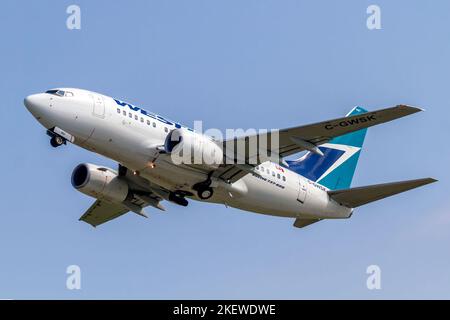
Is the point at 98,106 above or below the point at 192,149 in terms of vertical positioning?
above

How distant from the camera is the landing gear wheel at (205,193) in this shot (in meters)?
41.1

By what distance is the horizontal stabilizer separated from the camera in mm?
41084

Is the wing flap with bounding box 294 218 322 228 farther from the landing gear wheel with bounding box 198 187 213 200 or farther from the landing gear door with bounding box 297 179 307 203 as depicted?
the landing gear wheel with bounding box 198 187 213 200

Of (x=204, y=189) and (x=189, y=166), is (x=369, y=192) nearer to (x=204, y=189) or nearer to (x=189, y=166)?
(x=204, y=189)

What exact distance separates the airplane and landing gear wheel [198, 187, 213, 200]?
6 centimetres

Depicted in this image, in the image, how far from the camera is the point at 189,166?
131 ft

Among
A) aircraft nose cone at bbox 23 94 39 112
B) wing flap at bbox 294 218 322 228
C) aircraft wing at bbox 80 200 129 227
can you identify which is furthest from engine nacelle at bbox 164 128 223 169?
aircraft wing at bbox 80 200 129 227

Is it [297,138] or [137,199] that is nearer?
[297,138]

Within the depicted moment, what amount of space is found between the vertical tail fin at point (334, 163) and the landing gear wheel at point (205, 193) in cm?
707

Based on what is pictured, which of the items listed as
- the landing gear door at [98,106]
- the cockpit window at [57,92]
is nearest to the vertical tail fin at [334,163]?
the landing gear door at [98,106]

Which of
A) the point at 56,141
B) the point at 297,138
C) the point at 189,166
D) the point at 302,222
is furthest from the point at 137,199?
the point at 297,138

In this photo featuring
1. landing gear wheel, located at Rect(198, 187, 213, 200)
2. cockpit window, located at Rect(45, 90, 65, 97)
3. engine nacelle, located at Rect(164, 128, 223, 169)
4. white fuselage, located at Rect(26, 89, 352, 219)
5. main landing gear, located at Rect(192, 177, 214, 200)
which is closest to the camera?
white fuselage, located at Rect(26, 89, 352, 219)

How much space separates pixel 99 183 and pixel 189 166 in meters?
5.91

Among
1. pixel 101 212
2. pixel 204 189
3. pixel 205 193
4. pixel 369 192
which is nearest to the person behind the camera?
pixel 204 189
